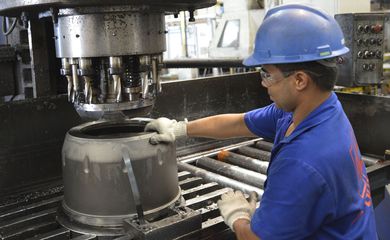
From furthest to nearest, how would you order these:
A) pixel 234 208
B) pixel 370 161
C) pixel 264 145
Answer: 1. pixel 264 145
2. pixel 370 161
3. pixel 234 208

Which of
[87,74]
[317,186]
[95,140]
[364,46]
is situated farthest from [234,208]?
[364,46]

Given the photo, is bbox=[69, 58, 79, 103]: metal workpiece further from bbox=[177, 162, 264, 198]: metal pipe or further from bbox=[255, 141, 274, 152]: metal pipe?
bbox=[255, 141, 274, 152]: metal pipe

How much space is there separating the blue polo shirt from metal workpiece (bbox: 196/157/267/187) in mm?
619

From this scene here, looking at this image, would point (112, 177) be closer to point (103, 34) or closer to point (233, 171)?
point (103, 34)

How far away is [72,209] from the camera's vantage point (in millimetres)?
1277

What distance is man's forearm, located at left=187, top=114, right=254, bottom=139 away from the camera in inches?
58.7

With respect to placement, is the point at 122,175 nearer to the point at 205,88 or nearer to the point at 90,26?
the point at 90,26

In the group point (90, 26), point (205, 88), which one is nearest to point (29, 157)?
point (90, 26)

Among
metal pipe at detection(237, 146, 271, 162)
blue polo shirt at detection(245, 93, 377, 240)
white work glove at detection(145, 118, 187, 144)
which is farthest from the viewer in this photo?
metal pipe at detection(237, 146, 271, 162)

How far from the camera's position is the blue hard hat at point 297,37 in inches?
37.0

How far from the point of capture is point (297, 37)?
3.10 ft

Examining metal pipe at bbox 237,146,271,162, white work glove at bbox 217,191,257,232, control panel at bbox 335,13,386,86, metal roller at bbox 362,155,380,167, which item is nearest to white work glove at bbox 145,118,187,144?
white work glove at bbox 217,191,257,232

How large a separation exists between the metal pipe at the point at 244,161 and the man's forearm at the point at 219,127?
312 mm

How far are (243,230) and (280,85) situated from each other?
1.16ft
